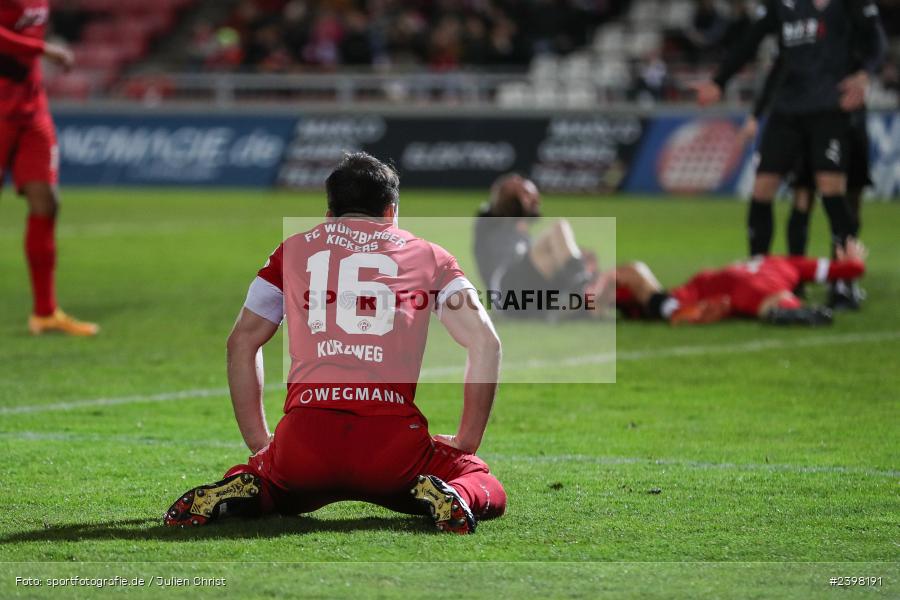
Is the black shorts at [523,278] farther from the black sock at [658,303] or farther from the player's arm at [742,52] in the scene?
the player's arm at [742,52]

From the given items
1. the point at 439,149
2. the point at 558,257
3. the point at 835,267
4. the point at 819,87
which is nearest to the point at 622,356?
the point at 558,257

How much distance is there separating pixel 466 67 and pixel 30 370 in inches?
775

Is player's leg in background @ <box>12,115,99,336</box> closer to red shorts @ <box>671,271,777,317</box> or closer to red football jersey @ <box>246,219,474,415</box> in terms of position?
red shorts @ <box>671,271,777,317</box>

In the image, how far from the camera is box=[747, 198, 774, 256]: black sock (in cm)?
1102

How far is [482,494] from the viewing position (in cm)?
479

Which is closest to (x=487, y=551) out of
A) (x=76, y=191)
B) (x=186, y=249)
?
(x=186, y=249)

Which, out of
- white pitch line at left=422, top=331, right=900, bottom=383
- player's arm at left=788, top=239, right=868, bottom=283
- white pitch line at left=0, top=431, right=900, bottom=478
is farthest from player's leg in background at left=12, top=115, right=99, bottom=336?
player's arm at left=788, top=239, right=868, bottom=283

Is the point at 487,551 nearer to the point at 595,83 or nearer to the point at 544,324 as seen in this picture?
the point at 544,324

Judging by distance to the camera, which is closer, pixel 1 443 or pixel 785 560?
pixel 785 560

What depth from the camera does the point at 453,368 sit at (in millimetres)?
8883

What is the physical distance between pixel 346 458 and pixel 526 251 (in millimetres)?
6213

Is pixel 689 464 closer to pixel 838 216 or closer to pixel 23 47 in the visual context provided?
pixel 838 216

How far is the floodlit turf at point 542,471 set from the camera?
416 centimetres

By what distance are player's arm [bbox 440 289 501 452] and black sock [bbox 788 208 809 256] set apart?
23.4 ft
